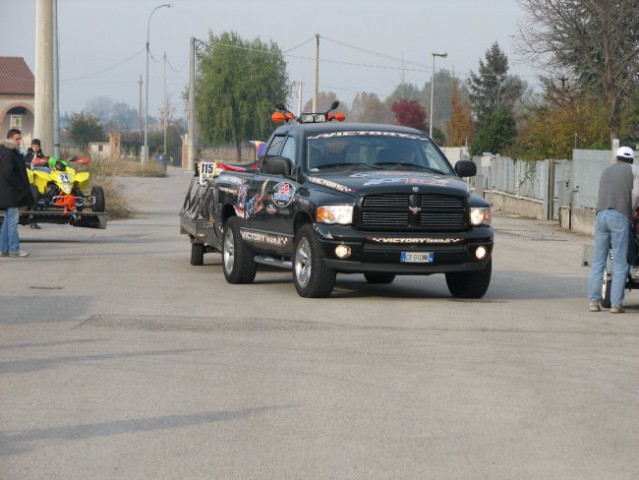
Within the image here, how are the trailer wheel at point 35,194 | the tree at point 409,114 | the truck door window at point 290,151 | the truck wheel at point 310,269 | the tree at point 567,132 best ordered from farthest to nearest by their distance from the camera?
the tree at point 409,114
the tree at point 567,132
the trailer wheel at point 35,194
the truck door window at point 290,151
the truck wheel at point 310,269

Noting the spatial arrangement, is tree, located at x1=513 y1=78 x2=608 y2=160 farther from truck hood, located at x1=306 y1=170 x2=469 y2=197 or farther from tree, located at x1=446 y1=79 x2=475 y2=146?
tree, located at x1=446 y1=79 x2=475 y2=146

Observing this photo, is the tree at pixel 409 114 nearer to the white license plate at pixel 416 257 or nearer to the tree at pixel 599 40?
the tree at pixel 599 40

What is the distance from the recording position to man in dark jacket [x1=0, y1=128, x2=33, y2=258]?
19469 millimetres

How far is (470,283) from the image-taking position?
49.4 feet

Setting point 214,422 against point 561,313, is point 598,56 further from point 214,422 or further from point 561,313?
point 214,422

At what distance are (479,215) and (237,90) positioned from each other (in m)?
94.8

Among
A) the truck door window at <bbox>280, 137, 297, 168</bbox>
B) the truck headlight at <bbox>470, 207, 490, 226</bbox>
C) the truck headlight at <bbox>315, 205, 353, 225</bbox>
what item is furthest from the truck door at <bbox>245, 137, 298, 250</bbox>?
the truck headlight at <bbox>470, 207, 490, 226</bbox>

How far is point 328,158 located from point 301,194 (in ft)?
2.98

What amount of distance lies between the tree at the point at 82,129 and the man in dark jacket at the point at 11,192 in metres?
90.6

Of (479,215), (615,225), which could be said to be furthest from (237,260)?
(615,225)

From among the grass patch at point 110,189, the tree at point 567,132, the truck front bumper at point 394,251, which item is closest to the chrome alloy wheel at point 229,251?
the truck front bumper at point 394,251

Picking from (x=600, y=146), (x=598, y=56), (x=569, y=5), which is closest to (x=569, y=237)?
(x=600, y=146)

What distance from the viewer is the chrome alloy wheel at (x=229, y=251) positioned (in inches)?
651

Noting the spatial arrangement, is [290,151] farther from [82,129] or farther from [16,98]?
[82,129]
